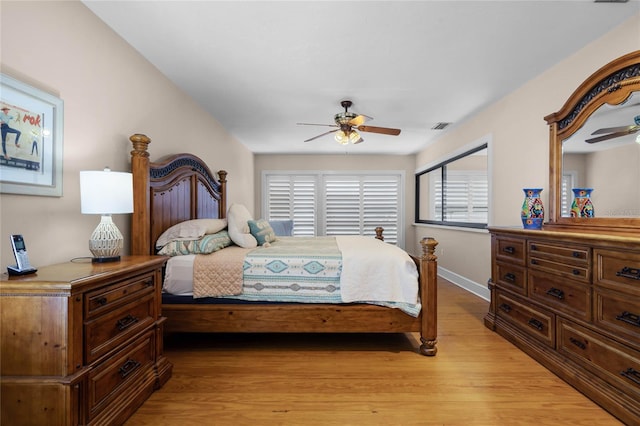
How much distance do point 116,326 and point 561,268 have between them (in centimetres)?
280

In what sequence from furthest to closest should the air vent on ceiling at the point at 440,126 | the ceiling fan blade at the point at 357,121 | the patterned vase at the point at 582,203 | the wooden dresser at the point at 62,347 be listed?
the air vent on ceiling at the point at 440,126
the ceiling fan blade at the point at 357,121
the patterned vase at the point at 582,203
the wooden dresser at the point at 62,347

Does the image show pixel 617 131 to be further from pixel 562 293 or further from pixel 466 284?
pixel 466 284

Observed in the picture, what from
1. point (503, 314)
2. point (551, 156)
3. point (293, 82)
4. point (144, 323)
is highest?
point (293, 82)

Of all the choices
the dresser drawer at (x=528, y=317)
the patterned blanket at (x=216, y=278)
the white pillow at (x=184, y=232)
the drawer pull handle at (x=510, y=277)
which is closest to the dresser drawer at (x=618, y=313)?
the dresser drawer at (x=528, y=317)

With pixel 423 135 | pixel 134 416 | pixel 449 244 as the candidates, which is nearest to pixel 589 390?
pixel 134 416

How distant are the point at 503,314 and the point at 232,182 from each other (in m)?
4.17

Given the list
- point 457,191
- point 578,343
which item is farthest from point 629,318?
point 457,191

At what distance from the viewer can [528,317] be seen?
2.28m

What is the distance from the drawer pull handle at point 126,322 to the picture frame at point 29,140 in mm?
835

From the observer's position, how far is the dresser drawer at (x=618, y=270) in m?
1.52

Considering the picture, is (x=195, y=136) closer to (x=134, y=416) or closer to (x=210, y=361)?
(x=210, y=361)

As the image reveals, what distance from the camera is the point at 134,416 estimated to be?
1.58 m

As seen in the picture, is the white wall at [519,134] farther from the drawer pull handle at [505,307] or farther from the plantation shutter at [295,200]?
the plantation shutter at [295,200]

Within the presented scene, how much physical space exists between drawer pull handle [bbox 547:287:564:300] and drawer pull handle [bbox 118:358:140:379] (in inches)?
110
